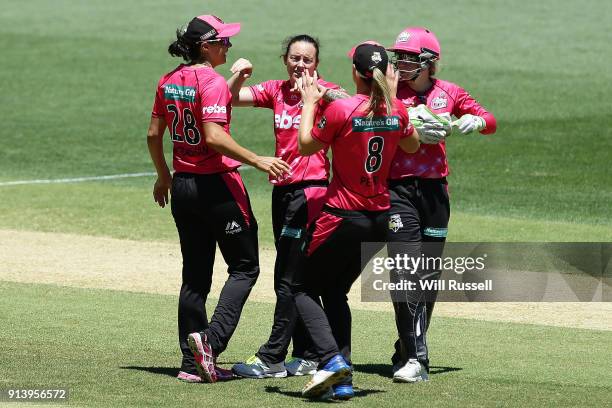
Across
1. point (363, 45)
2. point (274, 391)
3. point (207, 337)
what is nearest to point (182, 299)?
point (207, 337)

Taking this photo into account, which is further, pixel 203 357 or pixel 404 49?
pixel 404 49

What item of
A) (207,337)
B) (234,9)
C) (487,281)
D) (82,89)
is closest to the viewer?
(207,337)

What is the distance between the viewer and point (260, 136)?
2339cm

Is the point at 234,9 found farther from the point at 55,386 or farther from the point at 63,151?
the point at 55,386

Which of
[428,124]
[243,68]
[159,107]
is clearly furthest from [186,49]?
[428,124]

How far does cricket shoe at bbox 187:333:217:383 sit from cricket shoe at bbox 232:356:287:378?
32 cm

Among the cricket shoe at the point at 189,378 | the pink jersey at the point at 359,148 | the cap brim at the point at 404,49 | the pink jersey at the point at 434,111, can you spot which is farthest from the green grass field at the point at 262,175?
the cap brim at the point at 404,49

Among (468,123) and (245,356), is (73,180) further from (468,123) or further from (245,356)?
(468,123)

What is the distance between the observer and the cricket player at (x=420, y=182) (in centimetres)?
898

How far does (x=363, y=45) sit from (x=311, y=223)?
1.16m

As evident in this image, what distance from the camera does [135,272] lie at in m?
13.5

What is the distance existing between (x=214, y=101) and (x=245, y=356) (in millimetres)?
2058

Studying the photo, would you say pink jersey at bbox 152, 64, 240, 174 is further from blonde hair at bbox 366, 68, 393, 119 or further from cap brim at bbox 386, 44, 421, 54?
cap brim at bbox 386, 44, 421, 54

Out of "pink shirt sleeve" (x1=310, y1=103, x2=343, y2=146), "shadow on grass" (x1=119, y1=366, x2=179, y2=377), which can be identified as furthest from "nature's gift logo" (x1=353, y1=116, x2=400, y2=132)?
"shadow on grass" (x1=119, y1=366, x2=179, y2=377)
